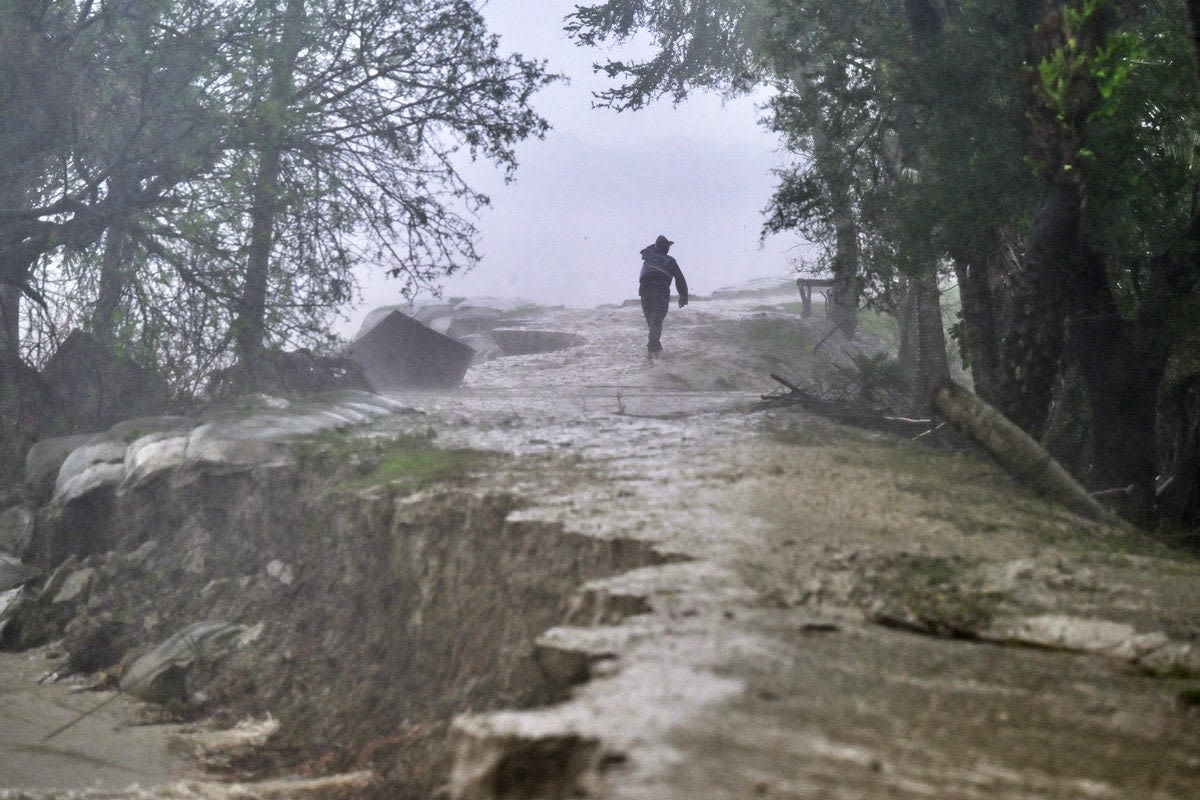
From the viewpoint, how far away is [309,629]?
7379mm

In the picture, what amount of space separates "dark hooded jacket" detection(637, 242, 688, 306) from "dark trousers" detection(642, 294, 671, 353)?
84mm

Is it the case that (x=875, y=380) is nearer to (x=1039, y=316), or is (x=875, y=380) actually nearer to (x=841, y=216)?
(x=841, y=216)

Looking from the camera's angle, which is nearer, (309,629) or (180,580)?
(309,629)

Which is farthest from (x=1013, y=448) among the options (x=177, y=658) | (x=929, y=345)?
(x=929, y=345)

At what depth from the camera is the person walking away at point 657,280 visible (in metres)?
18.1

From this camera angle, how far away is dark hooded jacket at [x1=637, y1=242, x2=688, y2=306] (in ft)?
59.3

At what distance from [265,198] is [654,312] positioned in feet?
27.5

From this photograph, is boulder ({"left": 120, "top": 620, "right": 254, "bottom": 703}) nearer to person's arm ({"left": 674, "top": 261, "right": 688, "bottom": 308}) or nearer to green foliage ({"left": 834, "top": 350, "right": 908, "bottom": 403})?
green foliage ({"left": 834, "top": 350, "right": 908, "bottom": 403})

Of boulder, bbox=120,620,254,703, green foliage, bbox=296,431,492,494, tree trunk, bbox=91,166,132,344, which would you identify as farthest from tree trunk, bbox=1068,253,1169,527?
tree trunk, bbox=91,166,132,344

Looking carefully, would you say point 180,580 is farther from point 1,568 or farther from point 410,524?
point 410,524

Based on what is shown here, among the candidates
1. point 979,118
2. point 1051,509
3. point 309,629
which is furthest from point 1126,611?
point 979,118

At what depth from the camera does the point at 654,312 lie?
18.5 meters

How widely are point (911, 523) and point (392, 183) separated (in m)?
8.69

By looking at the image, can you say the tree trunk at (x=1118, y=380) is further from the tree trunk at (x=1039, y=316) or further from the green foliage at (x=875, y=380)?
the green foliage at (x=875, y=380)
